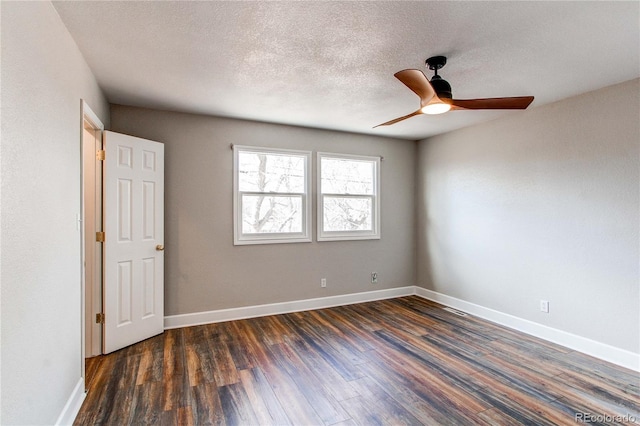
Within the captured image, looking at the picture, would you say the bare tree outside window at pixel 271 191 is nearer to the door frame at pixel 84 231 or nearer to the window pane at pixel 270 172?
the window pane at pixel 270 172

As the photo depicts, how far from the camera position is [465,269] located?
4281mm

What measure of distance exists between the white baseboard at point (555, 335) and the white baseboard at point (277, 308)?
34.3 inches

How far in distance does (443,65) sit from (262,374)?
2.90 metres

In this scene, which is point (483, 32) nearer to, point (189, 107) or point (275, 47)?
point (275, 47)

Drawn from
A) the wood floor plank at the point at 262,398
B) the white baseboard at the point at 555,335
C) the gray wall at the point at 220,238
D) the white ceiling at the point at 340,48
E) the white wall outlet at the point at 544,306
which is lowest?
the wood floor plank at the point at 262,398

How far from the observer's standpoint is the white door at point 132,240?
2965mm

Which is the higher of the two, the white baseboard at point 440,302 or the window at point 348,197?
the window at point 348,197

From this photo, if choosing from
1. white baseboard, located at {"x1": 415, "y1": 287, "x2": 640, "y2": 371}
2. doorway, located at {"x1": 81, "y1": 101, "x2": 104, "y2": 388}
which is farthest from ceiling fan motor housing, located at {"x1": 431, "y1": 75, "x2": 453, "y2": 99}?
doorway, located at {"x1": 81, "y1": 101, "x2": 104, "y2": 388}

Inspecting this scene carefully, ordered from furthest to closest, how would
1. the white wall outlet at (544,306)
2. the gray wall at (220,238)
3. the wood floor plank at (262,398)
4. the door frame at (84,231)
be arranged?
the gray wall at (220,238)
the white wall outlet at (544,306)
the door frame at (84,231)
the wood floor plank at (262,398)

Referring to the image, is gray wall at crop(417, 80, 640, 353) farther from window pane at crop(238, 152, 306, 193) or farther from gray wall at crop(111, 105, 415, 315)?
window pane at crop(238, 152, 306, 193)

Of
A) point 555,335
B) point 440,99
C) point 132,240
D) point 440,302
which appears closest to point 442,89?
point 440,99

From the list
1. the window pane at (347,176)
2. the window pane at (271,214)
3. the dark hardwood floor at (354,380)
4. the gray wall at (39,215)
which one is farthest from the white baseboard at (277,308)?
the window pane at (347,176)

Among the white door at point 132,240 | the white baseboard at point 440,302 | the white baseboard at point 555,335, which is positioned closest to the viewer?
the white baseboard at point 555,335

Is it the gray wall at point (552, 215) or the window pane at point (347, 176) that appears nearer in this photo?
the gray wall at point (552, 215)
